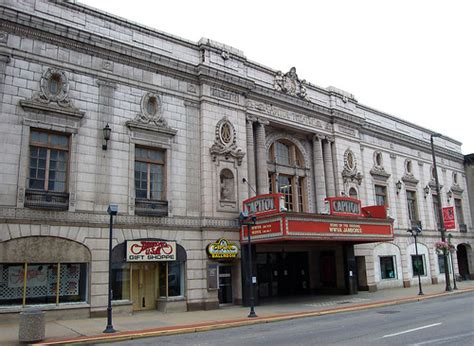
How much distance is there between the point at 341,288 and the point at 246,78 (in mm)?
15486

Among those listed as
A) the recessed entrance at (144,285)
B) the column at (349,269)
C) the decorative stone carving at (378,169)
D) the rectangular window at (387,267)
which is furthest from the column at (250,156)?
the rectangular window at (387,267)

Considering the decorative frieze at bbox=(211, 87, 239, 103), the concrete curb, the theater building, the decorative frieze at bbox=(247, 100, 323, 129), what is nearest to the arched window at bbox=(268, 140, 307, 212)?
the theater building

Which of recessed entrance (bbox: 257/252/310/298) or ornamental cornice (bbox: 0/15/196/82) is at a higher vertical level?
ornamental cornice (bbox: 0/15/196/82)

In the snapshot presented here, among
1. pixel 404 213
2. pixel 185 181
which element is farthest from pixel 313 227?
pixel 404 213

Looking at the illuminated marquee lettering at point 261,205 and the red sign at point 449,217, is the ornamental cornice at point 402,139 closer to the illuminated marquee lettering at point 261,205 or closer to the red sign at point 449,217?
the red sign at point 449,217

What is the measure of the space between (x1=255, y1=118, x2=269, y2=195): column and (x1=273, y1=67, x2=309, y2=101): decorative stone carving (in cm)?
319

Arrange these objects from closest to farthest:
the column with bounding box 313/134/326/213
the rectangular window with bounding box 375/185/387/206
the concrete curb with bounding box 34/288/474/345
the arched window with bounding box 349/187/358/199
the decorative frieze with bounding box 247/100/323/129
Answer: the concrete curb with bounding box 34/288/474/345 < the decorative frieze with bounding box 247/100/323/129 < the column with bounding box 313/134/326/213 < the arched window with bounding box 349/187/358/199 < the rectangular window with bounding box 375/185/387/206

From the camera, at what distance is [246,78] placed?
27.3 m

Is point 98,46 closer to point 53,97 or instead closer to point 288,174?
point 53,97

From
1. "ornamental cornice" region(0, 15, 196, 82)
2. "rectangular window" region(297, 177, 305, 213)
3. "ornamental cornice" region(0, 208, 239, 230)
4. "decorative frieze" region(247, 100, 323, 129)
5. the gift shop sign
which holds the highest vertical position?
"ornamental cornice" region(0, 15, 196, 82)

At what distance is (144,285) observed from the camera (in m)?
22.0

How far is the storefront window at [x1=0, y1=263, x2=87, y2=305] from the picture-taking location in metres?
17.8

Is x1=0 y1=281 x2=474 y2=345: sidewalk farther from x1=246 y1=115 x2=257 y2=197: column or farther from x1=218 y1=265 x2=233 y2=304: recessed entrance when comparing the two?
x1=246 y1=115 x2=257 y2=197: column

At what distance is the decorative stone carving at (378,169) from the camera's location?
36000mm
